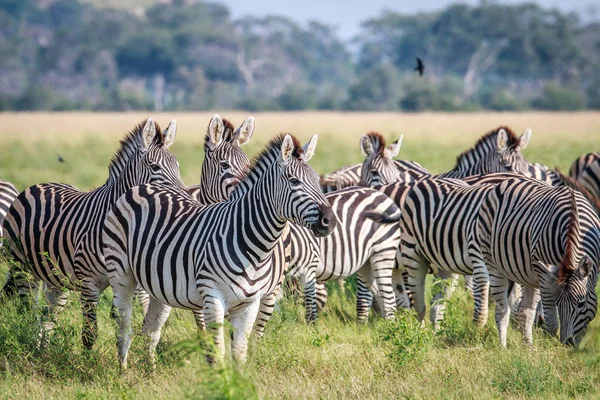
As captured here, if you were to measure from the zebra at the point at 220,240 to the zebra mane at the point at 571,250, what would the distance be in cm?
180

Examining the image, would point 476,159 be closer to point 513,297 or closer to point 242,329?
point 513,297

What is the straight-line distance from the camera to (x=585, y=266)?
6027mm

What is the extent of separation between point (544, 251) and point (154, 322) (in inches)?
122

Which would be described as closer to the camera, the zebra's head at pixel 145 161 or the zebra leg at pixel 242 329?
the zebra leg at pixel 242 329

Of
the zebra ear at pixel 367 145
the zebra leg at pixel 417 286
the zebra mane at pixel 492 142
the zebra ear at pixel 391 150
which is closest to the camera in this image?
the zebra leg at pixel 417 286

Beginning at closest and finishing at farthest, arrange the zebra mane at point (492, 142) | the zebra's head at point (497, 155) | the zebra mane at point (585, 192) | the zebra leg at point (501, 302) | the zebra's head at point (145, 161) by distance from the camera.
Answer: the zebra leg at point (501, 302), the zebra's head at point (145, 161), the zebra mane at point (585, 192), the zebra's head at point (497, 155), the zebra mane at point (492, 142)

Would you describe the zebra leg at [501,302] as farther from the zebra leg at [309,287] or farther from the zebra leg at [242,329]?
the zebra leg at [242,329]

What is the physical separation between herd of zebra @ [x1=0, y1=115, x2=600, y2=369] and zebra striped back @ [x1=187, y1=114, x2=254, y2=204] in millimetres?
14

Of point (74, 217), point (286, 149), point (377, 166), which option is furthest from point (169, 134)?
point (377, 166)

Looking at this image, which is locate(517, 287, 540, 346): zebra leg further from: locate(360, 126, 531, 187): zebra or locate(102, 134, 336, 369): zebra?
locate(360, 126, 531, 187): zebra

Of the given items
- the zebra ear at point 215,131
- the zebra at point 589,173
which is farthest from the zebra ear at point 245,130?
the zebra at point 589,173

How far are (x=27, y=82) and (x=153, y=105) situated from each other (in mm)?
12507

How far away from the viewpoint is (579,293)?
6.10 meters

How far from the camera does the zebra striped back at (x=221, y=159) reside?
796 cm
